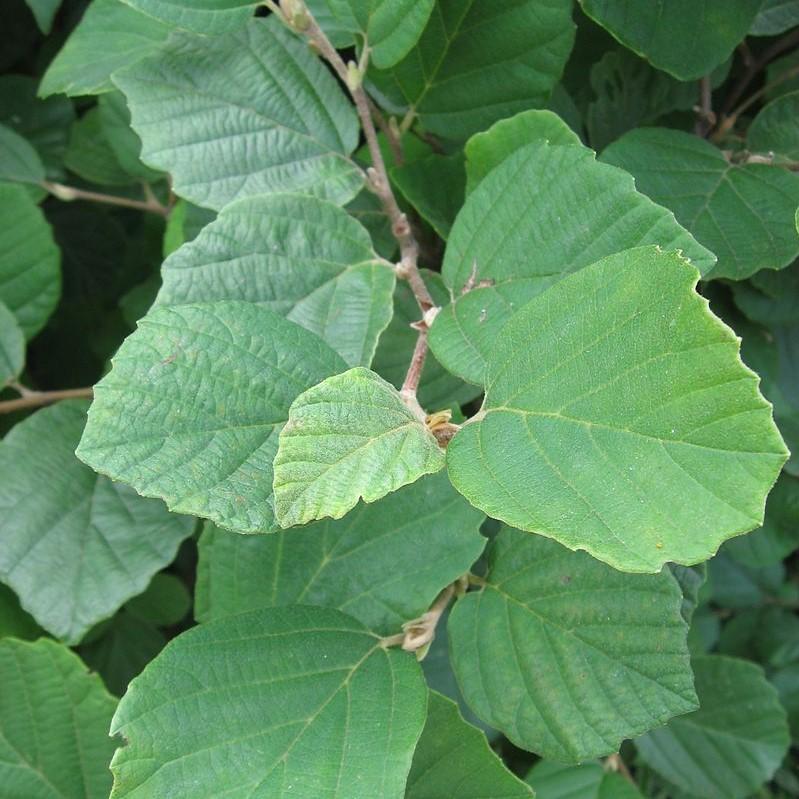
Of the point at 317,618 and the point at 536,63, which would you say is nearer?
the point at 317,618

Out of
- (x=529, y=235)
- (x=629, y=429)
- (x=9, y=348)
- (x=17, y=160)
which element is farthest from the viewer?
(x=17, y=160)

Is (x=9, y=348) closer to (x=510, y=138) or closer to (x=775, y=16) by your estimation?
(x=510, y=138)

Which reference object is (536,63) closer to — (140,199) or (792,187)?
(792,187)

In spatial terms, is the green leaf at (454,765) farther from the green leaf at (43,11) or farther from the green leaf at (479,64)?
the green leaf at (43,11)

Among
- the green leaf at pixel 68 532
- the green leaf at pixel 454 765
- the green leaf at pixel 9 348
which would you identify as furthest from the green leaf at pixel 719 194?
the green leaf at pixel 9 348

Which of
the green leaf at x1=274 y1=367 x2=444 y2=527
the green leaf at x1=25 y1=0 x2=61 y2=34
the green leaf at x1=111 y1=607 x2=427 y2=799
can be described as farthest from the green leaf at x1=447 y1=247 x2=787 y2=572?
the green leaf at x1=25 y1=0 x2=61 y2=34

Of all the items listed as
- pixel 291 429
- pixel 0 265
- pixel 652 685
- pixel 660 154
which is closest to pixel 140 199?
pixel 0 265

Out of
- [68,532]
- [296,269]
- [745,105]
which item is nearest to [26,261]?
[68,532]
